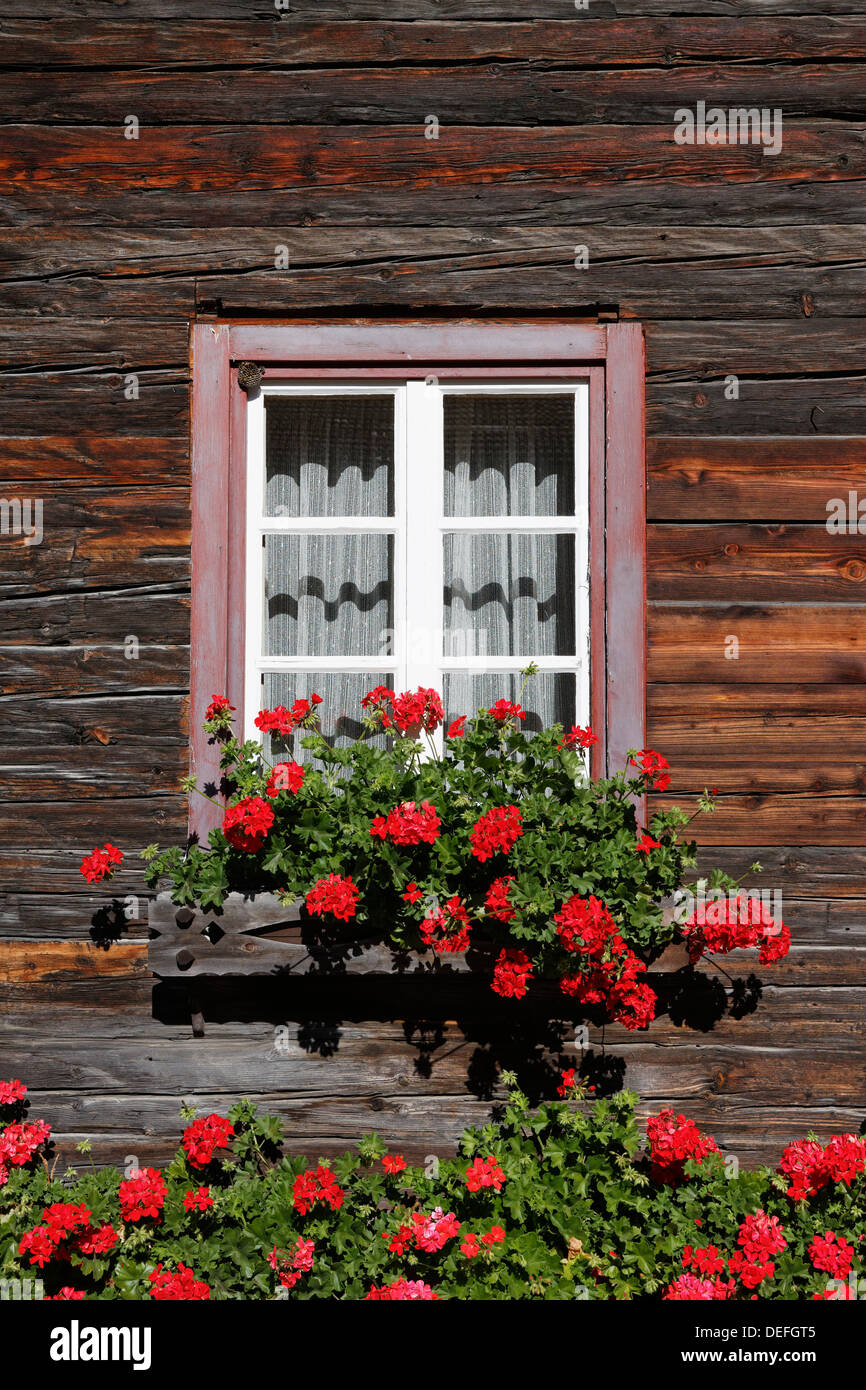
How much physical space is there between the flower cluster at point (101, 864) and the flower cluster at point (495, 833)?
3.27 ft

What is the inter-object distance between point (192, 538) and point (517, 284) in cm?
121

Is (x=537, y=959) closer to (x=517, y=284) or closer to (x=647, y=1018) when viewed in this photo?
(x=647, y=1018)

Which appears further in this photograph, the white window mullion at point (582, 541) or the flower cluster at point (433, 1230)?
the white window mullion at point (582, 541)

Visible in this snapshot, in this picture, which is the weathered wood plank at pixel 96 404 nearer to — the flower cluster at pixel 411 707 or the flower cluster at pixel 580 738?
the flower cluster at pixel 411 707

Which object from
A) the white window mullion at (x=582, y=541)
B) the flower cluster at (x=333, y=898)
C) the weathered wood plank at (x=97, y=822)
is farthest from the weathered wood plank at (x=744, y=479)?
the weathered wood plank at (x=97, y=822)

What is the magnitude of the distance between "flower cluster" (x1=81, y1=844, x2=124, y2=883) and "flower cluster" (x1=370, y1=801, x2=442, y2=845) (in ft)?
2.43

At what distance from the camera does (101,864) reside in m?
2.66

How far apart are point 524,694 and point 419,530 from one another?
582mm

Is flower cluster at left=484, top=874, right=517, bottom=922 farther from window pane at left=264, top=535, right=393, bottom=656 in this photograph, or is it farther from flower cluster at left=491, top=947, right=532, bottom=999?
window pane at left=264, top=535, right=393, bottom=656

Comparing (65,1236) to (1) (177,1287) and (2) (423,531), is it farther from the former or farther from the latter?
(2) (423,531)

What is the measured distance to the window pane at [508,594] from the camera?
117 inches

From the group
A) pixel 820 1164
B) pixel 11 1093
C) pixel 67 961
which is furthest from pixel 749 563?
pixel 11 1093

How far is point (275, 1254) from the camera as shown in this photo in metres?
2.50
